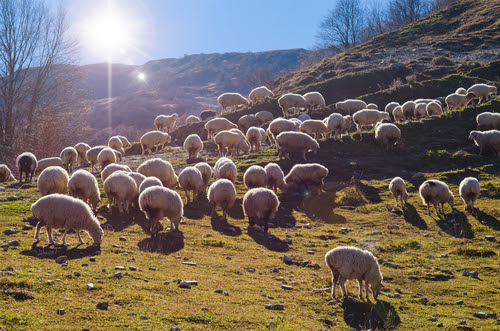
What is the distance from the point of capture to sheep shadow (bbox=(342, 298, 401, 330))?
18.9 feet

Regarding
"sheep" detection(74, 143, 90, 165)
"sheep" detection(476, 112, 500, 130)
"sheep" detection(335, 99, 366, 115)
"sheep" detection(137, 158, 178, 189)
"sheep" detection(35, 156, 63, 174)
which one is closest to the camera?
"sheep" detection(137, 158, 178, 189)

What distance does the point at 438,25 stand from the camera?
176ft

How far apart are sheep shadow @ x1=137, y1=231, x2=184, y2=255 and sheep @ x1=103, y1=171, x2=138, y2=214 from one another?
2.38 metres

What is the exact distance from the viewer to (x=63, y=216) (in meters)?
8.41

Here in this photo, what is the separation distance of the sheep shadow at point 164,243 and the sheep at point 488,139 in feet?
54.0

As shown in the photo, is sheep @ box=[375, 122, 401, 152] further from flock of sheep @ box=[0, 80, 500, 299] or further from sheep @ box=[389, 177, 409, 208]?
sheep @ box=[389, 177, 409, 208]

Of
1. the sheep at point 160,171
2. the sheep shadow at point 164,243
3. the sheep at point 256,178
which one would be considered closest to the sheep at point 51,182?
the sheep at point 160,171

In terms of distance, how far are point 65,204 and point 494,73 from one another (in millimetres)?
38772

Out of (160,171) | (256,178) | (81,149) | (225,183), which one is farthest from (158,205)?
(81,149)

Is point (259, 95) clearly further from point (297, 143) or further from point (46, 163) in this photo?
point (46, 163)

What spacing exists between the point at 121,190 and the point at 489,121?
2022 centimetres

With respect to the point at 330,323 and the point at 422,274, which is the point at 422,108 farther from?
the point at 330,323

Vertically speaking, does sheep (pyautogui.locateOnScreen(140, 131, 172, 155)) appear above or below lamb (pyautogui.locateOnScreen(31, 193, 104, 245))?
above

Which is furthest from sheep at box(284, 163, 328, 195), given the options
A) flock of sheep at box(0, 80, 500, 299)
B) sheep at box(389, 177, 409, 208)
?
sheep at box(389, 177, 409, 208)
